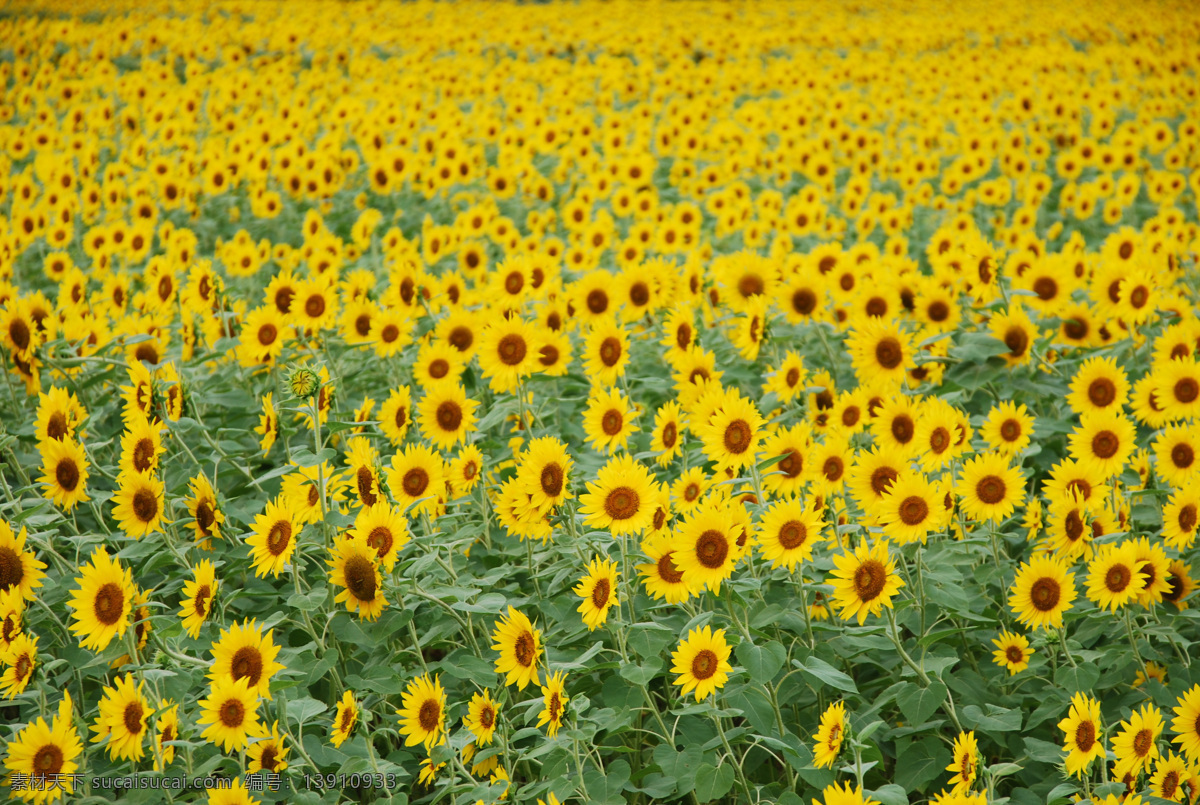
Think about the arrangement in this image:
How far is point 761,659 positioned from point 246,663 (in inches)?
60.0

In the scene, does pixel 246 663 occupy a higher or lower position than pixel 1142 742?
higher

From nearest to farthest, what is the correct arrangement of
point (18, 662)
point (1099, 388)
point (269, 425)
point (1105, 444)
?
point (18, 662), point (1105, 444), point (269, 425), point (1099, 388)

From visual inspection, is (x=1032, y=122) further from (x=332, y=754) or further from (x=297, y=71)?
(x=332, y=754)

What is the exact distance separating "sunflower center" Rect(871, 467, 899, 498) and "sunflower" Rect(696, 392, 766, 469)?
44cm

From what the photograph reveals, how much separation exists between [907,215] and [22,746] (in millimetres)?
7409

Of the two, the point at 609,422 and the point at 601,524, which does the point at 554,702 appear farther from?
the point at 609,422

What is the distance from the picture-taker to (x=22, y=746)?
8.01ft

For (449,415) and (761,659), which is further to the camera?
(449,415)

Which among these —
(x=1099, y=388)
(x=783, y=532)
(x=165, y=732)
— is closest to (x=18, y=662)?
(x=165, y=732)

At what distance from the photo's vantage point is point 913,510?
2.88 meters

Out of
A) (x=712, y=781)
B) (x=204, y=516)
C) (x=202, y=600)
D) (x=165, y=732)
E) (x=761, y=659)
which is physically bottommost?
(x=712, y=781)

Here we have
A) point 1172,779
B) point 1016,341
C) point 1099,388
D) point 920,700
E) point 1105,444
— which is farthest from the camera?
point 1016,341

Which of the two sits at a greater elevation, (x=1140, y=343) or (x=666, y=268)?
(x=666, y=268)

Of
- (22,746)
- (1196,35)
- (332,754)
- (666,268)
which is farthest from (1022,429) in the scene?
(1196,35)
